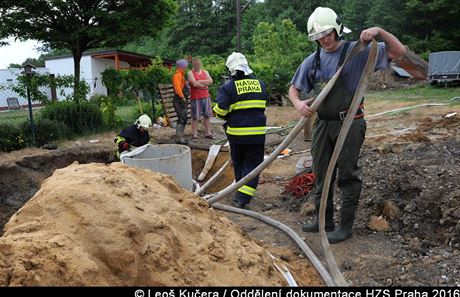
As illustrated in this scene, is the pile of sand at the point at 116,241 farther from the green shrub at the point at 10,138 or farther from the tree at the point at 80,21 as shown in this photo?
the tree at the point at 80,21

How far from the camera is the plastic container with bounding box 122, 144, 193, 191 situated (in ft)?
18.1

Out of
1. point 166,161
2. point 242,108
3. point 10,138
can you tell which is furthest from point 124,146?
point 10,138

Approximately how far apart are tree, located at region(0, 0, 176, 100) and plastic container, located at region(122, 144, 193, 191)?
5447 millimetres

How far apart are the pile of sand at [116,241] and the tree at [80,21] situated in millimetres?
8083

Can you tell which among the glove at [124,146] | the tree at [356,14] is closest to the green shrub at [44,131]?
the glove at [124,146]

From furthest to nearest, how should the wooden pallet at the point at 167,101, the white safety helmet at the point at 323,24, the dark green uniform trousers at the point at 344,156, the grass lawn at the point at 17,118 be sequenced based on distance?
the wooden pallet at the point at 167,101 < the grass lawn at the point at 17,118 < the dark green uniform trousers at the point at 344,156 < the white safety helmet at the point at 323,24

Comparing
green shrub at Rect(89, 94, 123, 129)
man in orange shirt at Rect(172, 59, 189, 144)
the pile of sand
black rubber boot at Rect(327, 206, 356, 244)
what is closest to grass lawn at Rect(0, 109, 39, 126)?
green shrub at Rect(89, 94, 123, 129)

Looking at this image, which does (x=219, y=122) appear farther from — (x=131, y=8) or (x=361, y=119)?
(x=361, y=119)

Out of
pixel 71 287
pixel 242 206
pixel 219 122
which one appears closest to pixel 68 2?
pixel 219 122

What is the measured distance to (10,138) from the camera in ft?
30.2

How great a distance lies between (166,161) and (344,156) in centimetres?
239

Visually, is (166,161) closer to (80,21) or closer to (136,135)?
(136,135)

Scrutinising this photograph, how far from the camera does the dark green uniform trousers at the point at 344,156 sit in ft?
13.3

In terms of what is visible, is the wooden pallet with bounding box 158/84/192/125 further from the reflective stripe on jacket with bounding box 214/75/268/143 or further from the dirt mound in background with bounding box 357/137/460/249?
the dirt mound in background with bounding box 357/137/460/249
